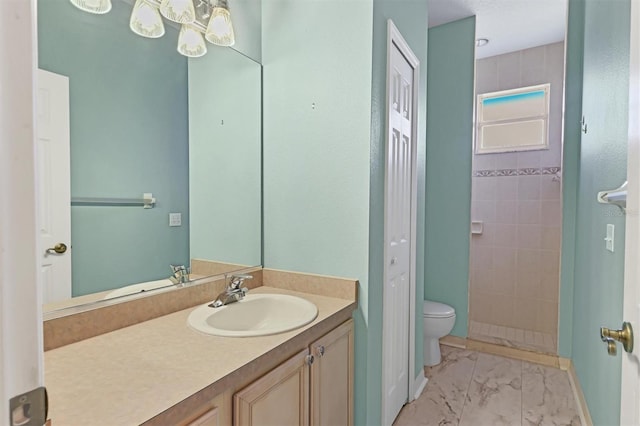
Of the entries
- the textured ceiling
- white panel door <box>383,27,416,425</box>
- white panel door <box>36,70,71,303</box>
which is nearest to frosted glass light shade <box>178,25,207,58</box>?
white panel door <box>36,70,71,303</box>

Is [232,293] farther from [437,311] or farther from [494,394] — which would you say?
[494,394]

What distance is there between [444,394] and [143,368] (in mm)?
2019

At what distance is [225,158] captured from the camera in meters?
1.72

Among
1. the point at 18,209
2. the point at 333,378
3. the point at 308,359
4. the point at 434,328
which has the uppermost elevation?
the point at 18,209

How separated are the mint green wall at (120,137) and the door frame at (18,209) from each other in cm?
89

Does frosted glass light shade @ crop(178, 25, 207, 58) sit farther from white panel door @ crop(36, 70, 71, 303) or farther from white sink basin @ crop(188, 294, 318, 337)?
white sink basin @ crop(188, 294, 318, 337)

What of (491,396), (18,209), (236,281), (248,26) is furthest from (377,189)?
(491,396)

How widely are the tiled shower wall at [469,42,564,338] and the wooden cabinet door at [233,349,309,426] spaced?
299cm

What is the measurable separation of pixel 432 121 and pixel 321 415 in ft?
8.62

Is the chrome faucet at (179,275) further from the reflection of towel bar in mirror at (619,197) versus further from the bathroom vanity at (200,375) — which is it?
the reflection of towel bar in mirror at (619,197)

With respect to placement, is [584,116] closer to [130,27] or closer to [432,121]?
[432,121]

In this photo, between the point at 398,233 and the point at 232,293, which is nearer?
the point at 232,293

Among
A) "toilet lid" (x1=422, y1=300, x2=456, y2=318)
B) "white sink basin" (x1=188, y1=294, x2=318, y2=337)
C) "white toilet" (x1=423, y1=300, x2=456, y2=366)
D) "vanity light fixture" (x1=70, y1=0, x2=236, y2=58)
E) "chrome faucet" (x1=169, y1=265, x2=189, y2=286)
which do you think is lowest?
"white toilet" (x1=423, y1=300, x2=456, y2=366)

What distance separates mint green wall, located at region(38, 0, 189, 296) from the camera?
111 centimetres
